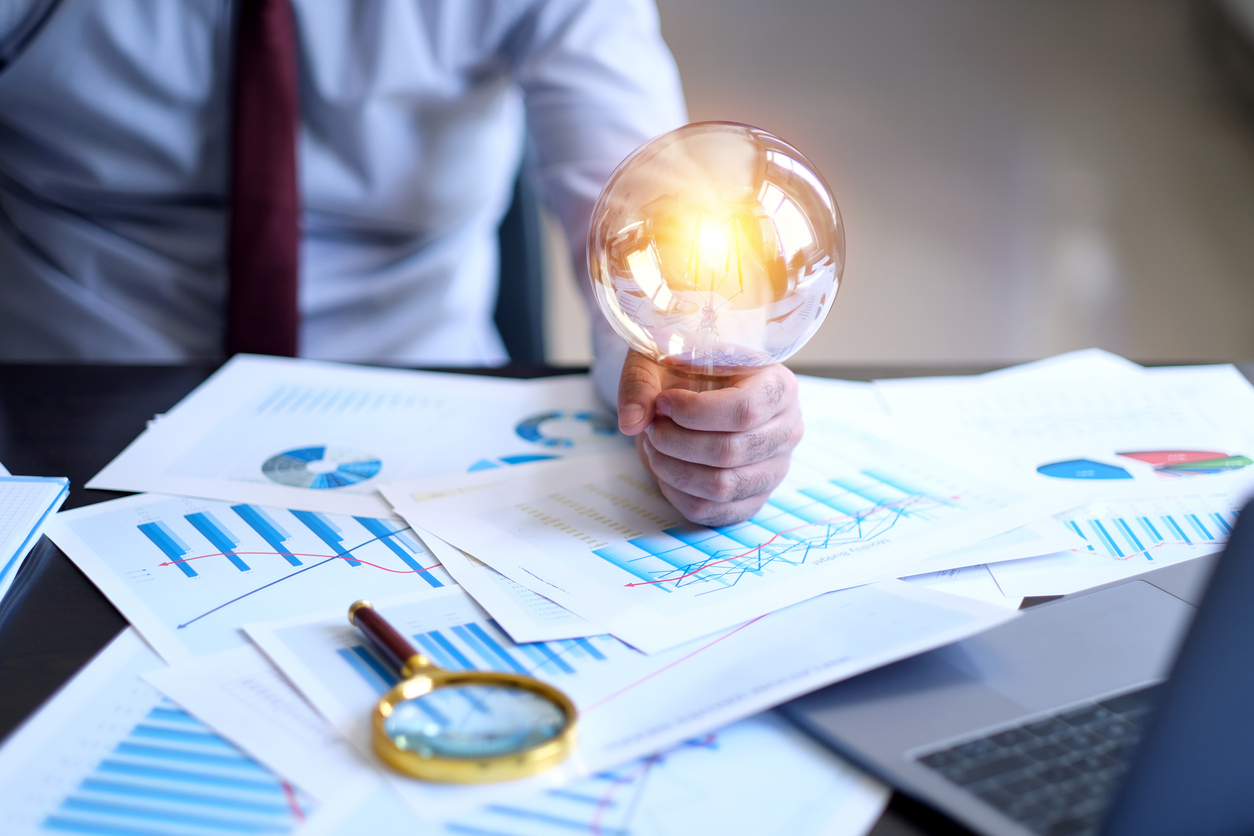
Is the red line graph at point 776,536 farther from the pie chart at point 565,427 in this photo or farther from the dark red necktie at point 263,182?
the dark red necktie at point 263,182

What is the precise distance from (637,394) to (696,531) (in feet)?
0.30

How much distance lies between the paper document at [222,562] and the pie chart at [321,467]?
Result: 4 centimetres

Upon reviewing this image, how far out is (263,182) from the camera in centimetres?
90

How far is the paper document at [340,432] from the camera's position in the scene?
604 millimetres

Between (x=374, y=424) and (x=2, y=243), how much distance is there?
61 cm

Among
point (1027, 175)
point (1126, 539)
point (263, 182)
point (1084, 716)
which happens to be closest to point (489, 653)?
point (1084, 716)

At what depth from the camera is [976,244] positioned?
2.28 m

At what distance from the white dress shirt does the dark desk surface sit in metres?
0.21

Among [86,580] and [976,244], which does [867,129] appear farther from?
[86,580]

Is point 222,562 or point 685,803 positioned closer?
point 685,803

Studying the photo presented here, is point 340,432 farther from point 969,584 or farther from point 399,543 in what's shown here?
point 969,584

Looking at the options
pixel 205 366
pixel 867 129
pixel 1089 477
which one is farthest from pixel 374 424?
pixel 867 129

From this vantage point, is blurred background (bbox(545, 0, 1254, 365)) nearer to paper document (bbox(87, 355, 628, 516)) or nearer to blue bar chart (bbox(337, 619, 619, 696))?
paper document (bbox(87, 355, 628, 516))

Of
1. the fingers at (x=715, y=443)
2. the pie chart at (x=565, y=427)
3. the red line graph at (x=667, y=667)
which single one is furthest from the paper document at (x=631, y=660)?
the pie chart at (x=565, y=427)
